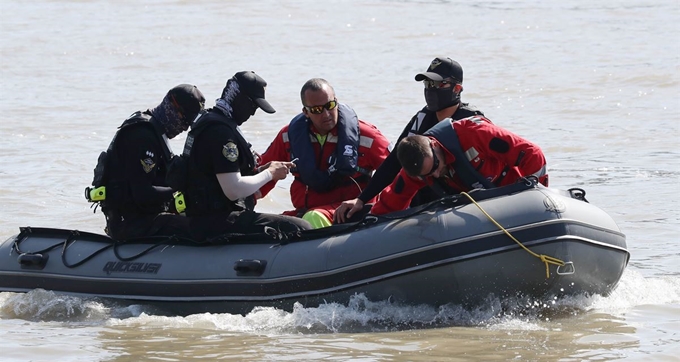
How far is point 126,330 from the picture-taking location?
228 inches

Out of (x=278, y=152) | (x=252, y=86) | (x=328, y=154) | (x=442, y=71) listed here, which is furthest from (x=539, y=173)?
(x=278, y=152)

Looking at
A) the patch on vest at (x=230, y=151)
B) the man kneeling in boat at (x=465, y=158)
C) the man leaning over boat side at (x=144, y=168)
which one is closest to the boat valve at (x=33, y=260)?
the man leaning over boat side at (x=144, y=168)

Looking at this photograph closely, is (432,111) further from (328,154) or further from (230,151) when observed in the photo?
(230,151)

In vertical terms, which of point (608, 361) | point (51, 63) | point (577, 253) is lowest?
point (608, 361)

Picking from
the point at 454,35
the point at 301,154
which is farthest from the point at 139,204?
the point at 454,35

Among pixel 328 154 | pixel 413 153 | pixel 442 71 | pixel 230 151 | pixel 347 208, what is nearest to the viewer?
pixel 413 153

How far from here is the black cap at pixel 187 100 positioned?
241 inches

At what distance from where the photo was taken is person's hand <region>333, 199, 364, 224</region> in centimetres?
603

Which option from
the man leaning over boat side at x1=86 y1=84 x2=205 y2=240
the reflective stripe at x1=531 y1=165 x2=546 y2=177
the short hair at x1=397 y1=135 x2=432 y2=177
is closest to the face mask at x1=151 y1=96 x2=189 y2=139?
the man leaning over boat side at x1=86 y1=84 x2=205 y2=240

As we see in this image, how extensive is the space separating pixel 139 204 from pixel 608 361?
2.67 m

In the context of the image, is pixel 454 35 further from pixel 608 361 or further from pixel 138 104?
pixel 608 361

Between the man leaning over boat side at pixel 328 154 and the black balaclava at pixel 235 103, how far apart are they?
53 cm

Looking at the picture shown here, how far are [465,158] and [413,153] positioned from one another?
0.35m

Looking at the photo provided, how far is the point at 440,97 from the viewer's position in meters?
6.21
